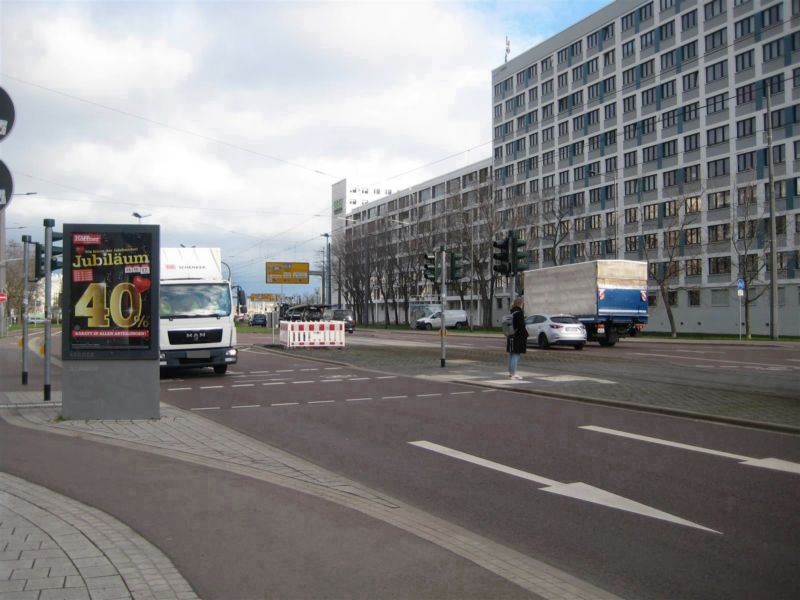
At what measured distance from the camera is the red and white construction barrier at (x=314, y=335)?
102 ft

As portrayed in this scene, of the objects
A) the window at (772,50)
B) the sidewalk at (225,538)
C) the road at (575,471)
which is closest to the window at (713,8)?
the window at (772,50)

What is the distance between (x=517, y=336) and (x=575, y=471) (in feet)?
30.5

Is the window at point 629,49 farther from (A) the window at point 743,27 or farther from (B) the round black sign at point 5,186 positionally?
(B) the round black sign at point 5,186

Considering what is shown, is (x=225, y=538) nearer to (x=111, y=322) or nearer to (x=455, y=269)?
(x=111, y=322)

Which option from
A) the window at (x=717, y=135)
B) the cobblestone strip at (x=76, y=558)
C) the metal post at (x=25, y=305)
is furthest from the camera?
the window at (x=717, y=135)

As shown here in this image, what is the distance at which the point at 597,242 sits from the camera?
233 ft

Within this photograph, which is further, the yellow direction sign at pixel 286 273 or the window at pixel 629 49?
the window at pixel 629 49

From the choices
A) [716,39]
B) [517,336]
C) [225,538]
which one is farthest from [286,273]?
[225,538]

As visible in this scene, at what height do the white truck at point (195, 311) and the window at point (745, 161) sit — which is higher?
the window at point (745, 161)

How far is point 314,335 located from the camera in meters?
31.2

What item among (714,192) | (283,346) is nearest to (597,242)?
(714,192)

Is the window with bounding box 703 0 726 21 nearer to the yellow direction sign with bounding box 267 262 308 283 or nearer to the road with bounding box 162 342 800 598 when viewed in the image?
the yellow direction sign with bounding box 267 262 308 283

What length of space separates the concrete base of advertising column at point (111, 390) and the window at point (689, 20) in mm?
62111

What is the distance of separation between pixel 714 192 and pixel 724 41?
11786 mm
